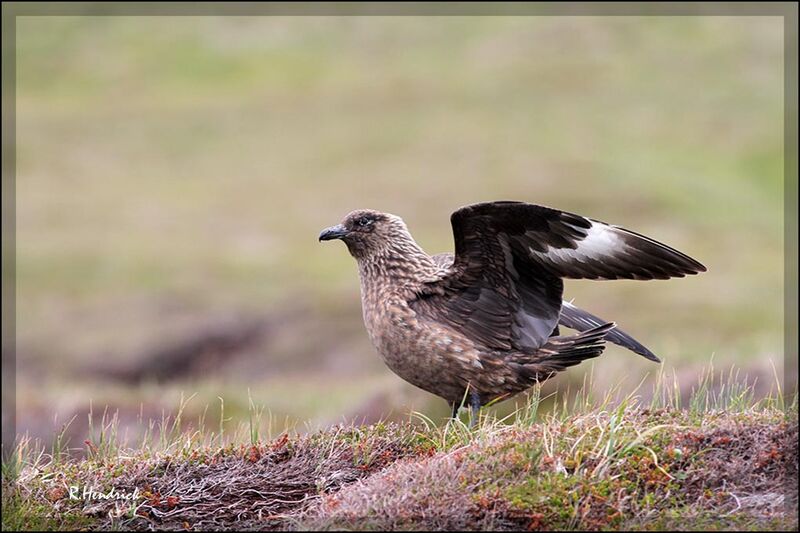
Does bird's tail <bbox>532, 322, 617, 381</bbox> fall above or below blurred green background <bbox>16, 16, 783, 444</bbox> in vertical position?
below

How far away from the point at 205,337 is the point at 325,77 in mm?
25386

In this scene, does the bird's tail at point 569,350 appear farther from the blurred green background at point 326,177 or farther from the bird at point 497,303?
the blurred green background at point 326,177

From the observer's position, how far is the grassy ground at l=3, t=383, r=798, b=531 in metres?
4.50

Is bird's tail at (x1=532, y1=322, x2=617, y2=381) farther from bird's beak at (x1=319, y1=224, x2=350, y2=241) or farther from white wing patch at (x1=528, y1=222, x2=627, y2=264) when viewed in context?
bird's beak at (x1=319, y1=224, x2=350, y2=241)

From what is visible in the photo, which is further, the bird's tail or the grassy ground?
the bird's tail

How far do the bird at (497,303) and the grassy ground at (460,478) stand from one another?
920 mm

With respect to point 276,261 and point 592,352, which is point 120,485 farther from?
point 276,261

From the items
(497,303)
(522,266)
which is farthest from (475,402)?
(522,266)

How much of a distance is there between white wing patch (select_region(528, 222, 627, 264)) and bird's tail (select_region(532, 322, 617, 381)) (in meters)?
0.45

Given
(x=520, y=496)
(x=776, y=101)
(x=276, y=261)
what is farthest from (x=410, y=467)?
(x=776, y=101)

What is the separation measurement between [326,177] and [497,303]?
25290 millimetres

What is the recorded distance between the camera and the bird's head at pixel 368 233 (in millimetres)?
7336

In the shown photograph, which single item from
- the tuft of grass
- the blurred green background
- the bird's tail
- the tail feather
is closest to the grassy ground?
the tuft of grass

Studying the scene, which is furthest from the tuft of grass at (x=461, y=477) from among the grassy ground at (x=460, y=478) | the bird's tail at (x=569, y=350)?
the bird's tail at (x=569, y=350)
